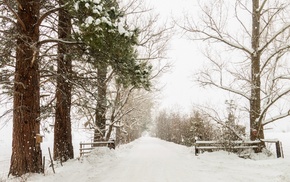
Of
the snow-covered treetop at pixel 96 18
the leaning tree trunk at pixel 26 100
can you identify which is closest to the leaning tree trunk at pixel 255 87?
the snow-covered treetop at pixel 96 18

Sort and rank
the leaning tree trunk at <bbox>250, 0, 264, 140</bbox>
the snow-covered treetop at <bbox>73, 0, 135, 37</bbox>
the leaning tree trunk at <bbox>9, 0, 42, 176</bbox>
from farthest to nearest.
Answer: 1. the leaning tree trunk at <bbox>250, 0, 264, 140</bbox>
2. the leaning tree trunk at <bbox>9, 0, 42, 176</bbox>
3. the snow-covered treetop at <bbox>73, 0, 135, 37</bbox>

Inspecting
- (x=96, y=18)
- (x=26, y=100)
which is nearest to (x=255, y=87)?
(x=96, y=18)

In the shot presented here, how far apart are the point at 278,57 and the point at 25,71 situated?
38.2ft

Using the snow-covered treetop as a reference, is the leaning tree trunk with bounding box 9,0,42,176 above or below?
below

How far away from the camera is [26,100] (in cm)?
804

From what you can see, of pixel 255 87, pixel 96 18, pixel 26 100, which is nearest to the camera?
pixel 96 18

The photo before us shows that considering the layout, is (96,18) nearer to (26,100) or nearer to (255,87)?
(26,100)

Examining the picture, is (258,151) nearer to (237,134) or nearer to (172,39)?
(237,134)

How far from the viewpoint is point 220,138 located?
13977 millimetres

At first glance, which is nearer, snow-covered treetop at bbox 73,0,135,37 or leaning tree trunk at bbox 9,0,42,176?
snow-covered treetop at bbox 73,0,135,37

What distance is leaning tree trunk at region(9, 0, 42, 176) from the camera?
7.77 meters

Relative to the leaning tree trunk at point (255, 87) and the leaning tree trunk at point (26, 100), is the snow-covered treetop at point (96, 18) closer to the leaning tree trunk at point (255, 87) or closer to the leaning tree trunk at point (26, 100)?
the leaning tree trunk at point (26, 100)

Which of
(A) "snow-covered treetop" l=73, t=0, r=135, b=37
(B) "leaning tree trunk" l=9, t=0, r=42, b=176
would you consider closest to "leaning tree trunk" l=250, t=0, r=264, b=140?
(A) "snow-covered treetop" l=73, t=0, r=135, b=37

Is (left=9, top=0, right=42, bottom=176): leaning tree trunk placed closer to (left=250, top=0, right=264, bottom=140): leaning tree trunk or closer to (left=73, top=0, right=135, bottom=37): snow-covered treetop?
(left=73, top=0, right=135, bottom=37): snow-covered treetop
